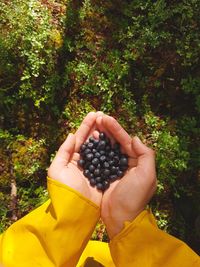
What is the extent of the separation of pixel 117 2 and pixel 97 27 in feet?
1.06

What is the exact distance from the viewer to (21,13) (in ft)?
13.9

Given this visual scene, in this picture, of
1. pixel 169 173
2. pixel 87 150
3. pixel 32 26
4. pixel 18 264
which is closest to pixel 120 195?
pixel 87 150

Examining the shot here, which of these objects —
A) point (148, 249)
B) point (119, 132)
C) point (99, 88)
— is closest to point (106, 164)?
point (119, 132)

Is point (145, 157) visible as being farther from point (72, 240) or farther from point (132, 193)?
point (72, 240)

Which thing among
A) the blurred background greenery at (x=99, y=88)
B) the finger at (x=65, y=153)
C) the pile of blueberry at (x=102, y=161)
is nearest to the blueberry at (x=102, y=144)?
the pile of blueberry at (x=102, y=161)

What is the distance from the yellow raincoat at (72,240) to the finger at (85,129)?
44cm

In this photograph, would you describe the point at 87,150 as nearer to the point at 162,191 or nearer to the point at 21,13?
the point at 162,191

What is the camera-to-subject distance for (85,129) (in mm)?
3135

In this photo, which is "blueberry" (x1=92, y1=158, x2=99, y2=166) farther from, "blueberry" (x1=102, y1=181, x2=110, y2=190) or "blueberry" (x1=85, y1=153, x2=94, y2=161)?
"blueberry" (x1=102, y1=181, x2=110, y2=190)

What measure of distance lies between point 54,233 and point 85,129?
80cm

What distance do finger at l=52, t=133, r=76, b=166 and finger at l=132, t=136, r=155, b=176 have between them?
0.41 meters

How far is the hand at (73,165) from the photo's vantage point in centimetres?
283

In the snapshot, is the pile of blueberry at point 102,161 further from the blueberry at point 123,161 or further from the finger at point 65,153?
the finger at point 65,153

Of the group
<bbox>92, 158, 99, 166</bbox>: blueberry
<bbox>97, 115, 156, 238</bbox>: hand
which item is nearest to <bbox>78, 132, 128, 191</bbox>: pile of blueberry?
<bbox>92, 158, 99, 166</bbox>: blueberry
